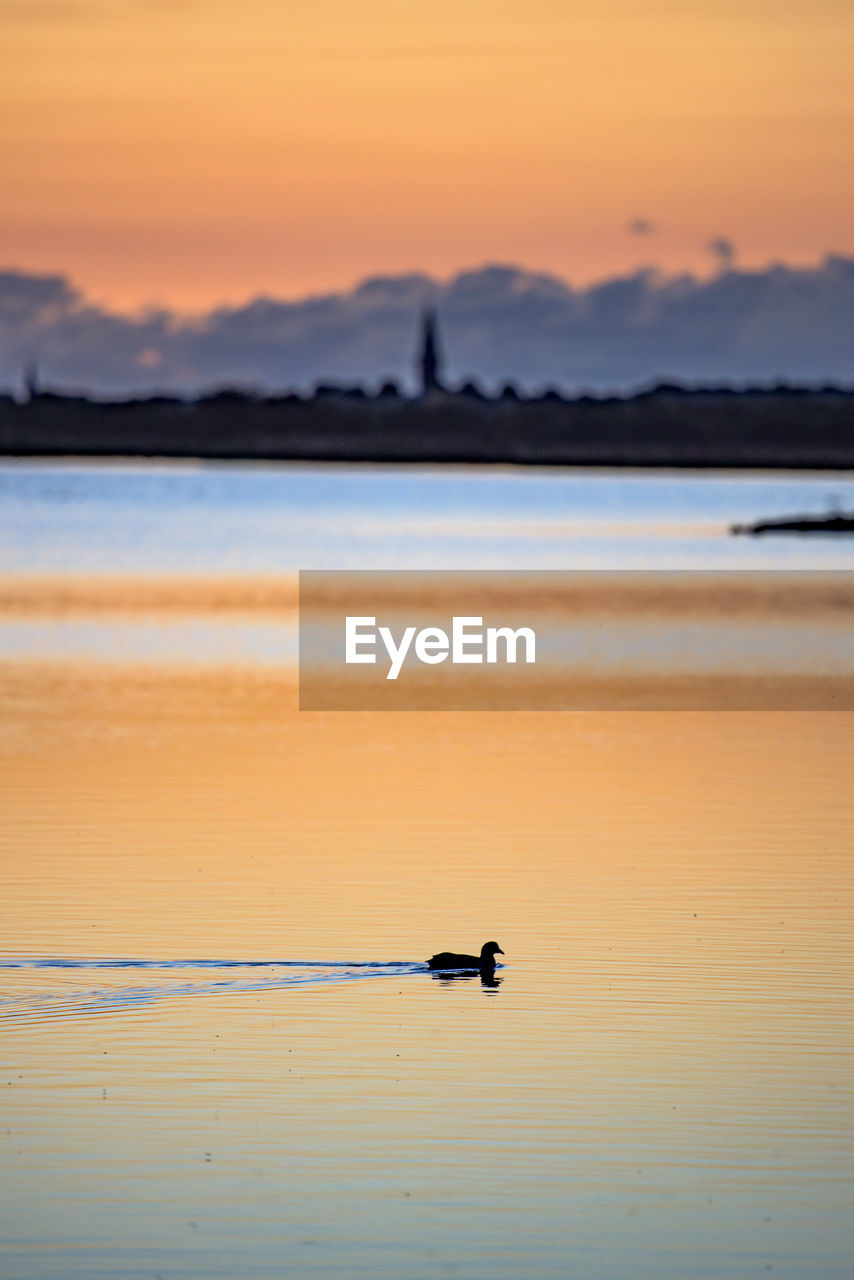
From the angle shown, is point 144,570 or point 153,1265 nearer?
point 153,1265

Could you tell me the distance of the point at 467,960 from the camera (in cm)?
1552

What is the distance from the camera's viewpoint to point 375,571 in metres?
74.4

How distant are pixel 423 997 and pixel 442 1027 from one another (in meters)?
0.70

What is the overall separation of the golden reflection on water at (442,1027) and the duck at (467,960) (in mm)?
191

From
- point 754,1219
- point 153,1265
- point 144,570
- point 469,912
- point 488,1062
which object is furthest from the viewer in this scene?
point 144,570

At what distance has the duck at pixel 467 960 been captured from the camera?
15.4 metres

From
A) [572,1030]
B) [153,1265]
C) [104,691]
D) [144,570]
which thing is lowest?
[153,1265]

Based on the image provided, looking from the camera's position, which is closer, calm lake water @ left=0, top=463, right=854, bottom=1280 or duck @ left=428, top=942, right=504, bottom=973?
calm lake water @ left=0, top=463, right=854, bottom=1280

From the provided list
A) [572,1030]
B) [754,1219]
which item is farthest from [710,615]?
[754,1219]

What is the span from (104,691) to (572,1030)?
69.7ft

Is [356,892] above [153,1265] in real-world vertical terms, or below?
above

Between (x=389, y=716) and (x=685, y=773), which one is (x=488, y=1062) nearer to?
(x=685, y=773)

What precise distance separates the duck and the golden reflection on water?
0.19m

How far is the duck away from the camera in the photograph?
50.6 feet
